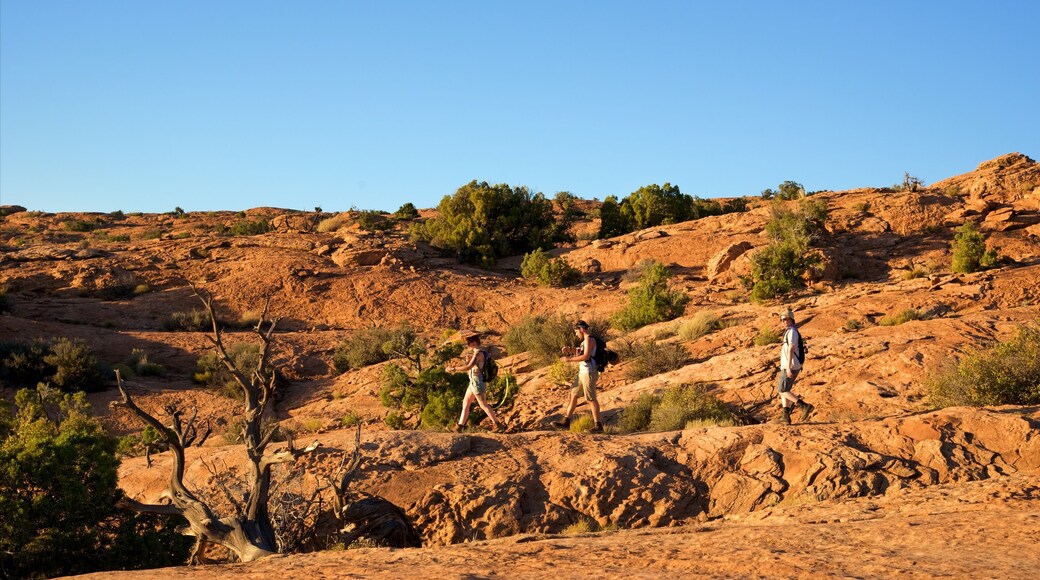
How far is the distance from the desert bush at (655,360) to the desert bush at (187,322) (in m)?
12.2

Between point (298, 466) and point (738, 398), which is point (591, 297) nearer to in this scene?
point (738, 398)

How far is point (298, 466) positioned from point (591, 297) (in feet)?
50.3

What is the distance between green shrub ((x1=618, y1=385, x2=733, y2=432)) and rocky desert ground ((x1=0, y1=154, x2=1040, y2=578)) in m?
0.57

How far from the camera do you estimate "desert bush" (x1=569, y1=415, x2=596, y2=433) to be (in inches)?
496

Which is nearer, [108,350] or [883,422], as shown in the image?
[883,422]

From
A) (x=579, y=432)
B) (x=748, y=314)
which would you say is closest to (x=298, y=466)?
(x=579, y=432)

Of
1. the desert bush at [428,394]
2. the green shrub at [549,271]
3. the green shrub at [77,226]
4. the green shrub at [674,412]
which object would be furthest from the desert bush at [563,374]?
the green shrub at [77,226]

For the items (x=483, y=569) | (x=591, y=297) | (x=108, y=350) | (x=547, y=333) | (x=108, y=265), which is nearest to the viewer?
(x=483, y=569)

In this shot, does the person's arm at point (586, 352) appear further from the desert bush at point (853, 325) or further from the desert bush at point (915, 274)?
the desert bush at point (915, 274)

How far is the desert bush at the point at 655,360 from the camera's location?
1631 centimetres

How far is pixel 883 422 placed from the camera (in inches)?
421

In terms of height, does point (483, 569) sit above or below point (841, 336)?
below

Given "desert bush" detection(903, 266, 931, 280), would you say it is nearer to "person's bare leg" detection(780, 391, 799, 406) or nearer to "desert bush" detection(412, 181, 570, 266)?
"person's bare leg" detection(780, 391, 799, 406)

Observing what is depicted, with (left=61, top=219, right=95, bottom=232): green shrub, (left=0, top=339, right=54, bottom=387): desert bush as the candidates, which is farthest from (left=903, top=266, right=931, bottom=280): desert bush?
(left=61, top=219, right=95, bottom=232): green shrub
